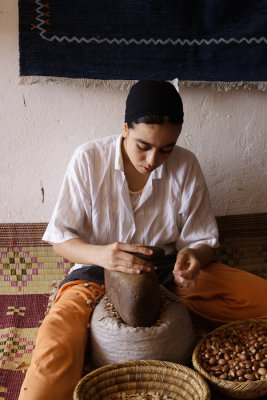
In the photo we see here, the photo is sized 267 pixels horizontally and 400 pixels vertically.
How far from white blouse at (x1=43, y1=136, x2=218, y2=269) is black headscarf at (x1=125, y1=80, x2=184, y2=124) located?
0.89 feet

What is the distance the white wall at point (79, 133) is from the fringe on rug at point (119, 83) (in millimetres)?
41

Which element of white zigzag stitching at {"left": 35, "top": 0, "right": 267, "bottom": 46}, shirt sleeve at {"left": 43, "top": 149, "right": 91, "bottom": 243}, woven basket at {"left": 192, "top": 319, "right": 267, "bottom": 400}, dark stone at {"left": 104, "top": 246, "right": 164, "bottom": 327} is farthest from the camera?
white zigzag stitching at {"left": 35, "top": 0, "right": 267, "bottom": 46}

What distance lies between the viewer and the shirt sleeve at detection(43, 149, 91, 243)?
2.07 m

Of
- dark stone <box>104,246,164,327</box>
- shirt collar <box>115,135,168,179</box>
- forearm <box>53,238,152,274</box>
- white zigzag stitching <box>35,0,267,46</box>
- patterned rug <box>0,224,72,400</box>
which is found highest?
white zigzag stitching <box>35,0,267,46</box>

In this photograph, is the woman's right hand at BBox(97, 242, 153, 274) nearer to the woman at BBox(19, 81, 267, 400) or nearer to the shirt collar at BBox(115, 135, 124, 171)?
the woman at BBox(19, 81, 267, 400)

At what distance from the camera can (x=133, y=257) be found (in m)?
1.78

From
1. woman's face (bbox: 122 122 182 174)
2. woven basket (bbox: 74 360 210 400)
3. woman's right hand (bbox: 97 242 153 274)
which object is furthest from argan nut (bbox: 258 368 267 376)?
woman's face (bbox: 122 122 182 174)

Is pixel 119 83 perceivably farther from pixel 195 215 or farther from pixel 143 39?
pixel 195 215

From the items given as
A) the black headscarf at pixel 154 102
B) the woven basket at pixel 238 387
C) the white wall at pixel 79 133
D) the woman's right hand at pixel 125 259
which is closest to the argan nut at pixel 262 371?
the woven basket at pixel 238 387

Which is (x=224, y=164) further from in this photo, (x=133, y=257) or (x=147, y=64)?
(x=133, y=257)

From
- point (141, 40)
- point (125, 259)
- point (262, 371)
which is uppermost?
point (141, 40)

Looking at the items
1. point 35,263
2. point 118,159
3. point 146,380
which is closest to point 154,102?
point 118,159

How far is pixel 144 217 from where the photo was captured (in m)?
2.17

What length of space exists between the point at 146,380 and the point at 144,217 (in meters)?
0.73
